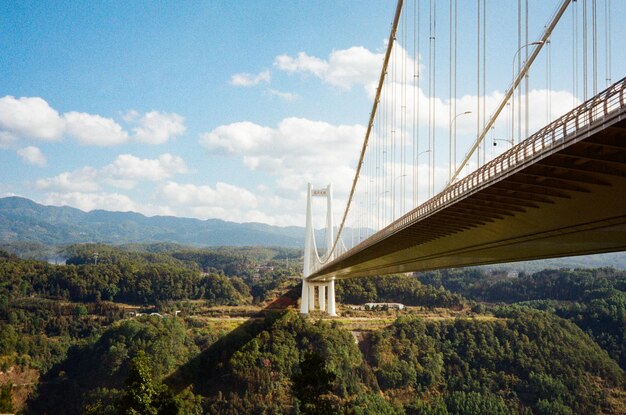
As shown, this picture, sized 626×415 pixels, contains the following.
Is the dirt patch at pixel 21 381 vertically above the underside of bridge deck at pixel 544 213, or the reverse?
the underside of bridge deck at pixel 544 213

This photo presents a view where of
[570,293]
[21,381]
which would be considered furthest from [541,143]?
[570,293]

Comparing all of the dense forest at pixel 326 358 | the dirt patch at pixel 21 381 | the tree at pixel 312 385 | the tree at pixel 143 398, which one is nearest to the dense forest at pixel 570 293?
the dense forest at pixel 326 358

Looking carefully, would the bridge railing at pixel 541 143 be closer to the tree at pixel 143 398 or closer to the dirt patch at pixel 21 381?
the tree at pixel 143 398

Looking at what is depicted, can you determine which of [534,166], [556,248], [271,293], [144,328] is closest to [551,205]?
[534,166]

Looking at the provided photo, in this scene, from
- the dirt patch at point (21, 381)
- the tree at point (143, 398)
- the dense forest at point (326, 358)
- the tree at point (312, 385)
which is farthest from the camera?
the dirt patch at point (21, 381)

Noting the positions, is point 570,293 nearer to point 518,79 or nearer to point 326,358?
point 326,358

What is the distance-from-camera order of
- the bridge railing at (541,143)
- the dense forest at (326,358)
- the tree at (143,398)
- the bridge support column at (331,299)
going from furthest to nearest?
the bridge support column at (331,299) < the dense forest at (326,358) < the tree at (143,398) < the bridge railing at (541,143)
